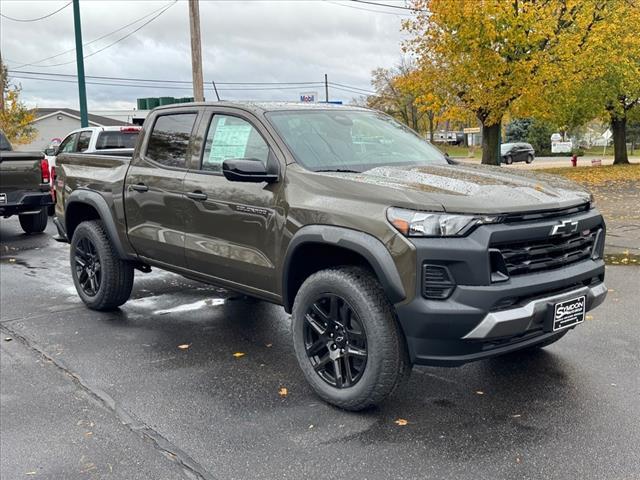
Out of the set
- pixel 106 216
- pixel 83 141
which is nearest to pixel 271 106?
pixel 106 216

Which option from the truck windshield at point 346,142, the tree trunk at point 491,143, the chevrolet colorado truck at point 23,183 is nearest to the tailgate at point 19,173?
the chevrolet colorado truck at point 23,183

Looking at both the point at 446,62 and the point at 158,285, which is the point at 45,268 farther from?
the point at 446,62

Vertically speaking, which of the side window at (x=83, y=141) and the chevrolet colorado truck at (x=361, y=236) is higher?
the side window at (x=83, y=141)

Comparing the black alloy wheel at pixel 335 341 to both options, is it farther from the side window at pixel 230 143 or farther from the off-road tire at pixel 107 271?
the off-road tire at pixel 107 271

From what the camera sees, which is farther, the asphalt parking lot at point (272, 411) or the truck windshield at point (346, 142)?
the truck windshield at point (346, 142)

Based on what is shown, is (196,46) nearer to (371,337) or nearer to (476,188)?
(476,188)

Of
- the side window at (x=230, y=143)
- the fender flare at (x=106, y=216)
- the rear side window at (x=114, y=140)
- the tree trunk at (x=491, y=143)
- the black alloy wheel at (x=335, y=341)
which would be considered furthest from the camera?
the tree trunk at (x=491, y=143)

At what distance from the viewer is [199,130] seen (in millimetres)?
4875

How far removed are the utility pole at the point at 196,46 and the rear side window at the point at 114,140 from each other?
135 inches

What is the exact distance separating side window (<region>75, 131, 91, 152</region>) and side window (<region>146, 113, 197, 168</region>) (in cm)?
791

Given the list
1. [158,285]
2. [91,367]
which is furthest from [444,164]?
[158,285]

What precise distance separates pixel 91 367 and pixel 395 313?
2448 mm

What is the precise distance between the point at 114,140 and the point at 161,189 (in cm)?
796

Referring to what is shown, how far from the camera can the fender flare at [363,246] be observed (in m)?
3.37
